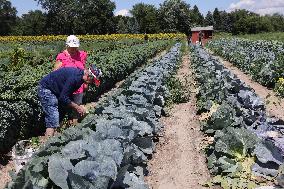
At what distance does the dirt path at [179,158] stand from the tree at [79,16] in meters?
86.8

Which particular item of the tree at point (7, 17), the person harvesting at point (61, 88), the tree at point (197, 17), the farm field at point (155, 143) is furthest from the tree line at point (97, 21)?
the person harvesting at point (61, 88)

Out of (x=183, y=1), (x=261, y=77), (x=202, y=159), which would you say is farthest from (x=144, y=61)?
(x=183, y=1)

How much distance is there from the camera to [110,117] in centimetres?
659

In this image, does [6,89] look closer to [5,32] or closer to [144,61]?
[144,61]

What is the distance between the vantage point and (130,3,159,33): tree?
10094 centimetres

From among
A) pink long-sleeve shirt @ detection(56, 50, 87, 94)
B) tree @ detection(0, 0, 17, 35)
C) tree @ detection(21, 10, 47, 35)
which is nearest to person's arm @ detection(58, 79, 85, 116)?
pink long-sleeve shirt @ detection(56, 50, 87, 94)

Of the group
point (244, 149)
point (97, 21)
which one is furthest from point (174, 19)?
point (244, 149)

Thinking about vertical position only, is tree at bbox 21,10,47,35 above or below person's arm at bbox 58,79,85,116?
below

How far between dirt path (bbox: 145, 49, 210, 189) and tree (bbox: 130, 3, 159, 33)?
89.5 metres

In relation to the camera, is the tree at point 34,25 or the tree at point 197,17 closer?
the tree at point 34,25

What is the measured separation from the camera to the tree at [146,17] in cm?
10094

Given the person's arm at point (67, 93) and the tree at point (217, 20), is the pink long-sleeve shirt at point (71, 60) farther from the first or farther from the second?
the tree at point (217, 20)

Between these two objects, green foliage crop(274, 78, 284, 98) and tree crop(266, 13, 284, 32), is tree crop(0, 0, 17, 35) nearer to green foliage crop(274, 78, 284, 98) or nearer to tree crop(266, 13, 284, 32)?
tree crop(266, 13, 284, 32)

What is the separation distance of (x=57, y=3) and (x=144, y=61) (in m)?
76.4
